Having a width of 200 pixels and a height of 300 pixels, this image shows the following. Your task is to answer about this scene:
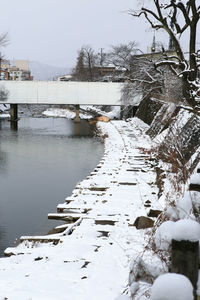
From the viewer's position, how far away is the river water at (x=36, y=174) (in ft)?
31.7

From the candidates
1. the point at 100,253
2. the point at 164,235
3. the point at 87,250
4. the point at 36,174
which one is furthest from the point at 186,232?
the point at 36,174

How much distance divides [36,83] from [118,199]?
26869 millimetres

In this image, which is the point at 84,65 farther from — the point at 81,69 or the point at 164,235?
the point at 164,235

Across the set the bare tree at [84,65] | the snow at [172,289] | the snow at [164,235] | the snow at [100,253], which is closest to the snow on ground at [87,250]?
the snow at [100,253]

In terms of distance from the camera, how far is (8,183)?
13.8 metres

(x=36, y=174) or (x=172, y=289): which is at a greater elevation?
(x=172, y=289)

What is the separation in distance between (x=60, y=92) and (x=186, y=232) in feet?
110

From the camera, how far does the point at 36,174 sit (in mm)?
15406

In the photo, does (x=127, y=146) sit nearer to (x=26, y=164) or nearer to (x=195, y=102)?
(x=26, y=164)

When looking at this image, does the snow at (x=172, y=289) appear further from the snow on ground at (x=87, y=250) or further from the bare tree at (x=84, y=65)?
the bare tree at (x=84, y=65)

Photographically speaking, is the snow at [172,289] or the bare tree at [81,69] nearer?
the snow at [172,289]

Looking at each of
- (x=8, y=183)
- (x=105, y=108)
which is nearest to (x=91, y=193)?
(x=8, y=183)

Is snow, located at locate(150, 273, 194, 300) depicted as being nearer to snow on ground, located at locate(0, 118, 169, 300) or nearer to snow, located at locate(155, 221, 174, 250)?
snow, located at locate(155, 221, 174, 250)

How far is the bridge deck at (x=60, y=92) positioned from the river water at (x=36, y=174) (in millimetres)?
7809
